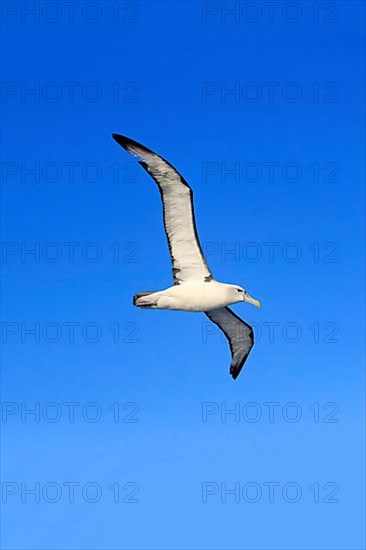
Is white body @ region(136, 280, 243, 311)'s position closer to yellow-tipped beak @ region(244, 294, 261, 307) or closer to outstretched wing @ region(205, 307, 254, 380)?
yellow-tipped beak @ region(244, 294, 261, 307)

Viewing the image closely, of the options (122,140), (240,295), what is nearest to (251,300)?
(240,295)

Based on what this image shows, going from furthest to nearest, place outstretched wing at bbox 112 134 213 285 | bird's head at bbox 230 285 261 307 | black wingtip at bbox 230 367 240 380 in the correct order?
black wingtip at bbox 230 367 240 380, bird's head at bbox 230 285 261 307, outstretched wing at bbox 112 134 213 285

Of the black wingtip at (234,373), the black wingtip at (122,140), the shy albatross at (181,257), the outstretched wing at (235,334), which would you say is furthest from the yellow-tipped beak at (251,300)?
the black wingtip at (122,140)

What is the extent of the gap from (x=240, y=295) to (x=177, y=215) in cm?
377

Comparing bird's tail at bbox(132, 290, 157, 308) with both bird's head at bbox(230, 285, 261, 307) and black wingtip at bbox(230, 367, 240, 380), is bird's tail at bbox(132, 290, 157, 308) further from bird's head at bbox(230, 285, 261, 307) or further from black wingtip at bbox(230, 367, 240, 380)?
black wingtip at bbox(230, 367, 240, 380)

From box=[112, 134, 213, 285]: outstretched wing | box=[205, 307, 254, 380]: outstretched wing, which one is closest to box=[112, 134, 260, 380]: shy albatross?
box=[112, 134, 213, 285]: outstretched wing

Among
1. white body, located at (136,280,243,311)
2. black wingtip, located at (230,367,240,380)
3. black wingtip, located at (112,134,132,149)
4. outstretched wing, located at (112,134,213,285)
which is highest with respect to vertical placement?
black wingtip, located at (112,134,132,149)

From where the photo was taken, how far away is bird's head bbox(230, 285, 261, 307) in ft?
131

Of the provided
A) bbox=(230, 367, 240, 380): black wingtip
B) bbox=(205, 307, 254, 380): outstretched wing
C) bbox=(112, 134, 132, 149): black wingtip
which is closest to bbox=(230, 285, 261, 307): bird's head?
bbox=(205, 307, 254, 380): outstretched wing

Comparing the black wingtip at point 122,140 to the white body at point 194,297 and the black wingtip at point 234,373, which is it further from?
the black wingtip at point 234,373

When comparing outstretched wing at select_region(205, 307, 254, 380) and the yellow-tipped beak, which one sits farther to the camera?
outstretched wing at select_region(205, 307, 254, 380)

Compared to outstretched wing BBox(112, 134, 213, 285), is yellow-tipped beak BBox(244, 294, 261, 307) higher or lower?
lower

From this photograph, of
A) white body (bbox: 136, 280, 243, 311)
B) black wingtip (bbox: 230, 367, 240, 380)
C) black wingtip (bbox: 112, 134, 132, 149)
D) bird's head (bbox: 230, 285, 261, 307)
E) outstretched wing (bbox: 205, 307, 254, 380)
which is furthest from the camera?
black wingtip (bbox: 230, 367, 240, 380)

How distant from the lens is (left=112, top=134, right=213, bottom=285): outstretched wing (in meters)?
37.8
